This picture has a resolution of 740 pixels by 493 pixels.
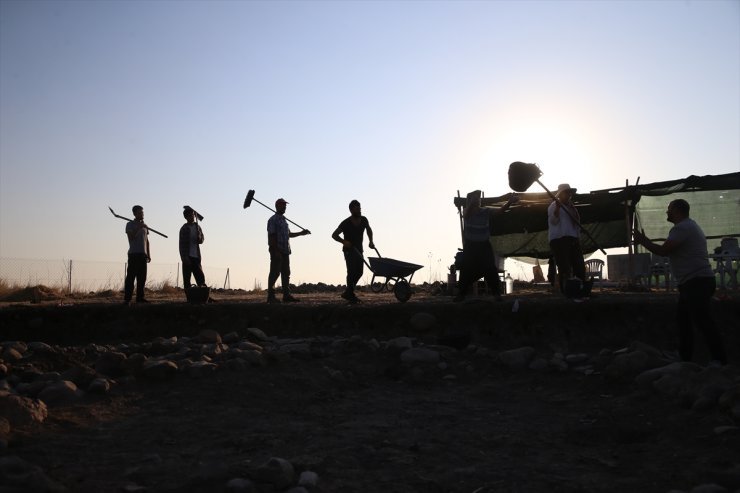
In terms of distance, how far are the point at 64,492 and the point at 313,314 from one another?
219 inches

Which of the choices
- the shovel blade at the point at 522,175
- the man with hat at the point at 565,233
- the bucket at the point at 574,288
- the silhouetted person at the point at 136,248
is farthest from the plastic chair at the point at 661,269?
the silhouetted person at the point at 136,248

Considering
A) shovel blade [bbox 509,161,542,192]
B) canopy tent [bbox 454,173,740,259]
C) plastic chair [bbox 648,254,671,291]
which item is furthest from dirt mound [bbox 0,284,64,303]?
plastic chair [bbox 648,254,671,291]

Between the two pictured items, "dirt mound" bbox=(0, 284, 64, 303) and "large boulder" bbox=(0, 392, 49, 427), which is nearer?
"large boulder" bbox=(0, 392, 49, 427)

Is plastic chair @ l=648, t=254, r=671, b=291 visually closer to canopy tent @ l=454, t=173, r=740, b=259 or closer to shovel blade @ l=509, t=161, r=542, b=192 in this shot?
canopy tent @ l=454, t=173, r=740, b=259

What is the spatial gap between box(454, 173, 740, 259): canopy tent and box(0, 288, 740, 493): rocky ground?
6099 mm

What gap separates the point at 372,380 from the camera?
6.29 metres

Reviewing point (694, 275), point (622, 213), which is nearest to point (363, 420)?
point (694, 275)

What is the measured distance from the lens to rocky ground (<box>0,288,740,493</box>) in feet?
11.9

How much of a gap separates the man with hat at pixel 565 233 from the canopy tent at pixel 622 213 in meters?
2.60

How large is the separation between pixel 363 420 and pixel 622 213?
9.40 m

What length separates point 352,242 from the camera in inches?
380

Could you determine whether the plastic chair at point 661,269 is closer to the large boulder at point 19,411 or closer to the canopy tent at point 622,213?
the canopy tent at point 622,213

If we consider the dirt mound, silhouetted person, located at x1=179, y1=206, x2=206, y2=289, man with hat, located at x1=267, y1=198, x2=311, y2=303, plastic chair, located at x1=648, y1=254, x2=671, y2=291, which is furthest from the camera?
the dirt mound

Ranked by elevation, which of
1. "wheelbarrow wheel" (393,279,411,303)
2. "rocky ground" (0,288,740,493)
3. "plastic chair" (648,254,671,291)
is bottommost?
"rocky ground" (0,288,740,493)
